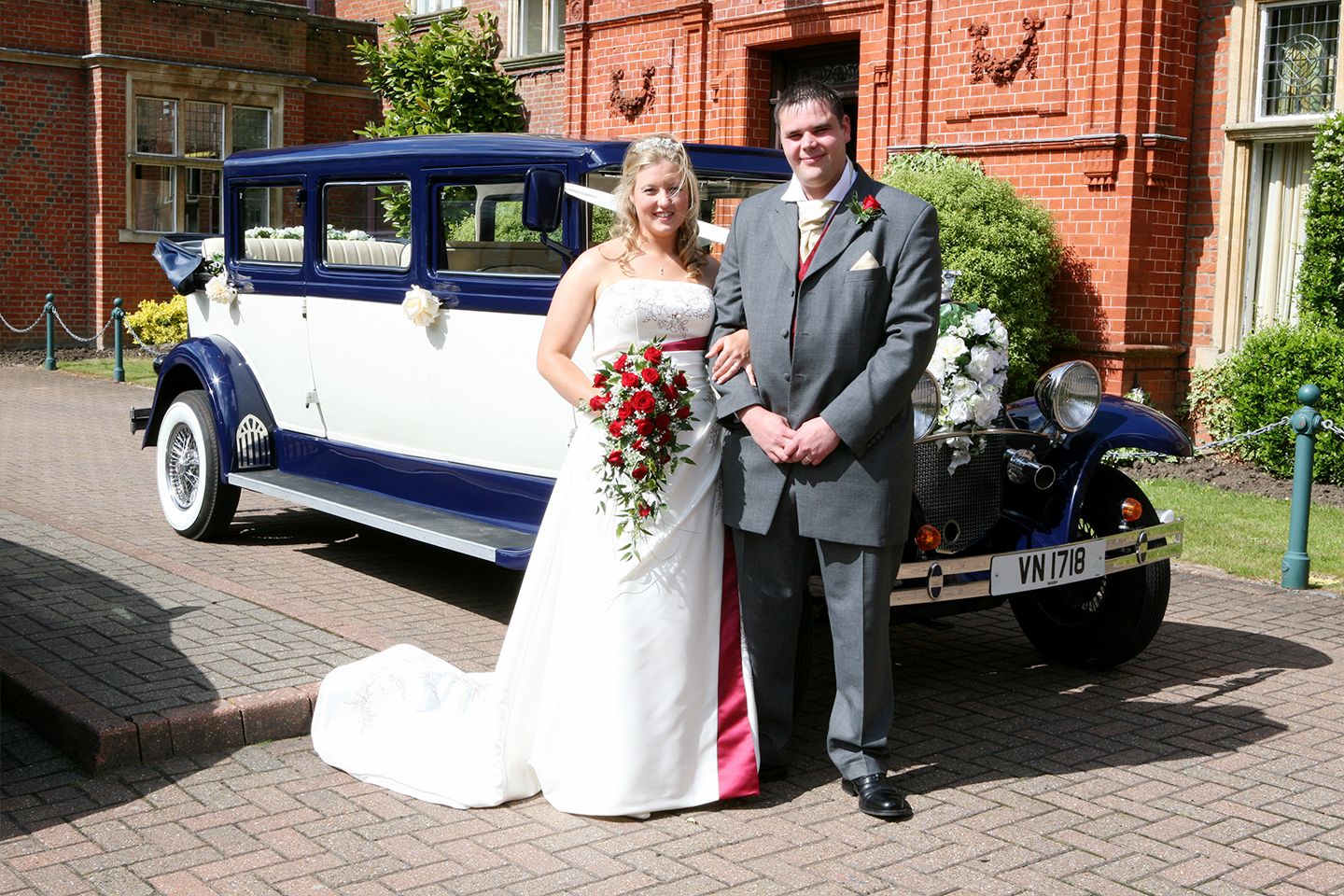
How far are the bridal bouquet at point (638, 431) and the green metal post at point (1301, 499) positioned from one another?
4.14 metres

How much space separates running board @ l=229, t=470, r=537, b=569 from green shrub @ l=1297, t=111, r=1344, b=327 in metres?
7.03

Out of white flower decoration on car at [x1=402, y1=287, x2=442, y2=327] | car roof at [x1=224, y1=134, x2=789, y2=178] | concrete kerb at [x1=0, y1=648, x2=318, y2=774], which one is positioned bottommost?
concrete kerb at [x1=0, y1=648, x2=318, y2=774]

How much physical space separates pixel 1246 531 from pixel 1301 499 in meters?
1.39

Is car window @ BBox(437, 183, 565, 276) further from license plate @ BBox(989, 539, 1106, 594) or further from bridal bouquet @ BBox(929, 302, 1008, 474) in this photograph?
license plate @ BBox(989, 539, 1106, 594)

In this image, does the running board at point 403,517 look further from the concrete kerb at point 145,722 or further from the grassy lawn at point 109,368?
the grassy lawn at point 109,368

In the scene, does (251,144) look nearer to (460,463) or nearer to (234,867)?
(460,463)

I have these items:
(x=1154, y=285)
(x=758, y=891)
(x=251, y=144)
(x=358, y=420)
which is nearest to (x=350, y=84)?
(x=251, y=144)

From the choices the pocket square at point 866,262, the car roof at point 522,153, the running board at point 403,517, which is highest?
the car roof at point 522,153

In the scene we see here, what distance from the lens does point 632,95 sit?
51.0ft

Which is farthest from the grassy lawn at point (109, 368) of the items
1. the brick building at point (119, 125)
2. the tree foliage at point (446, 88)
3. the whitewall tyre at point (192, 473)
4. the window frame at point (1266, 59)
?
the window frame at point (1266, 59)

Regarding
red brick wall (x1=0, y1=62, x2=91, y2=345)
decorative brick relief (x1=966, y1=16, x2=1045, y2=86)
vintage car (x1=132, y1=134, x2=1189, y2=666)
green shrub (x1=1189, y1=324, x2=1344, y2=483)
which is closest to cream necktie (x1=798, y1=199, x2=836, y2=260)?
vintage car (x1=132, y1=134, x2=1189, y2=666)

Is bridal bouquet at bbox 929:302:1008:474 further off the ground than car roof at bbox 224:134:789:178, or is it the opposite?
car roof at bbox 224:134:789:178

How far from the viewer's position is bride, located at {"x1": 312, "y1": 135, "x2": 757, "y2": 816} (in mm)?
4375

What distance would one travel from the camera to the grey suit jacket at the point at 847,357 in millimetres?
4258
